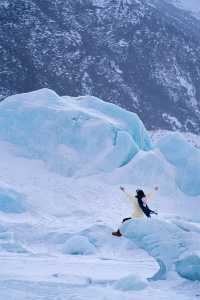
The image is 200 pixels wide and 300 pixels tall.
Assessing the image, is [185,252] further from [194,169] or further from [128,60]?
[128,60]

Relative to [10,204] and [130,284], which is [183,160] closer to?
[10,204]

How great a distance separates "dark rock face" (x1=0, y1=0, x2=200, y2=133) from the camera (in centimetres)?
4581

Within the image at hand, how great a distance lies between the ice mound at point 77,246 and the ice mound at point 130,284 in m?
3.88

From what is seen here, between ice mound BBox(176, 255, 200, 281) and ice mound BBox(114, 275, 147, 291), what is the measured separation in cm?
68

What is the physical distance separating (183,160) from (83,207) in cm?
523

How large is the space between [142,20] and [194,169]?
41.1 meters

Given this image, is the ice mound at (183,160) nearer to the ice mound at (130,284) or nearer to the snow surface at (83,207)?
the snow surface at (83,207)

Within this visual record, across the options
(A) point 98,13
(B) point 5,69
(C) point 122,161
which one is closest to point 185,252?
(C) point 122,161

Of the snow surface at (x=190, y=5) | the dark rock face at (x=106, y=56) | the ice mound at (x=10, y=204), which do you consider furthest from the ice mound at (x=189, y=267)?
the snow surface at (x=190, y=5)

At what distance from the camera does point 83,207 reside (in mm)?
14375

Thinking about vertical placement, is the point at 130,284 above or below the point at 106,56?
above

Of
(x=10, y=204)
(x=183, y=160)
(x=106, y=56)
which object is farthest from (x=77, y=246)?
(x=106, y=56)

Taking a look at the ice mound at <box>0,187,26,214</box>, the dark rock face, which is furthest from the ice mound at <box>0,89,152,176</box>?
the dark rock face

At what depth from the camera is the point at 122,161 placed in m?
17.6
